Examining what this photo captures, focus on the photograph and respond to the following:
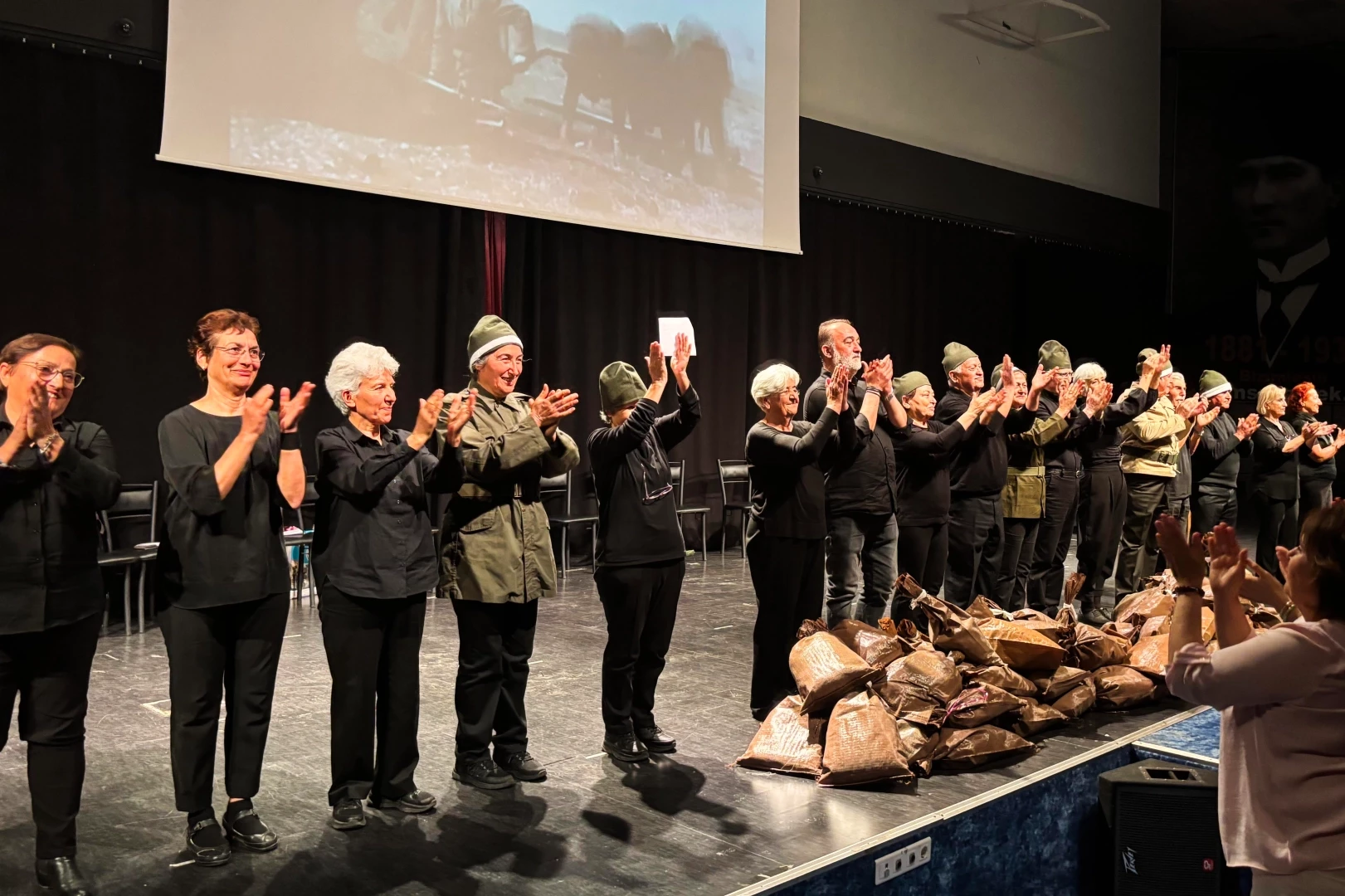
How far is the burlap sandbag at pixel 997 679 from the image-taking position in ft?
12.2

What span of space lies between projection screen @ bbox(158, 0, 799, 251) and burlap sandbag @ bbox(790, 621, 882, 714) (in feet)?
12.0

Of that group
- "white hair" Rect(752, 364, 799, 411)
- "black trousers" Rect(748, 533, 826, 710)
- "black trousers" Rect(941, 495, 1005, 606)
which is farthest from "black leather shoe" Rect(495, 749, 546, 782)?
"black trousers" Rect(941, 495, 1005, 606)

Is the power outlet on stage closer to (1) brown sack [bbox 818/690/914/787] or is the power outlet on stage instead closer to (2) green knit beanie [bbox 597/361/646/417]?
(1) brown sack [bbox 818/690/914/787]

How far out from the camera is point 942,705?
3574 mm

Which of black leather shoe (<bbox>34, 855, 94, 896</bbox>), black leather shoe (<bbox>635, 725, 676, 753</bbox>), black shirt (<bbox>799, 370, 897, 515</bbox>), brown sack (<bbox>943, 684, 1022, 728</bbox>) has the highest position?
black shirt (<bbox>799, 370, 897, 515</bbox>)

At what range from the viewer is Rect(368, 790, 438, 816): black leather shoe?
9.75 feet

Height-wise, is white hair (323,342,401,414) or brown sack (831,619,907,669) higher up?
white hair (323,342,401,414)

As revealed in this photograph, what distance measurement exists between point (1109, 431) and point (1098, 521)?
1.54 ft

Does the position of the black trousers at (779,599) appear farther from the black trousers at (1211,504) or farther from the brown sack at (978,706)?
the black trousers at (1211,504)

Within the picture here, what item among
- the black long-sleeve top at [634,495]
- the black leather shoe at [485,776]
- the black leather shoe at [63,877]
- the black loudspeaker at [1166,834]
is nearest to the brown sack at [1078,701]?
the black loudspeaker at [1166,834]

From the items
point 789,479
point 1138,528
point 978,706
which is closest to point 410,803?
point 789,479

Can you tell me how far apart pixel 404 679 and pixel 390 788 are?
0.30 m

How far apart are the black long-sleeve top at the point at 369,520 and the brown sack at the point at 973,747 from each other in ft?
5.45

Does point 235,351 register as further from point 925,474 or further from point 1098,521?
point 1098,521
